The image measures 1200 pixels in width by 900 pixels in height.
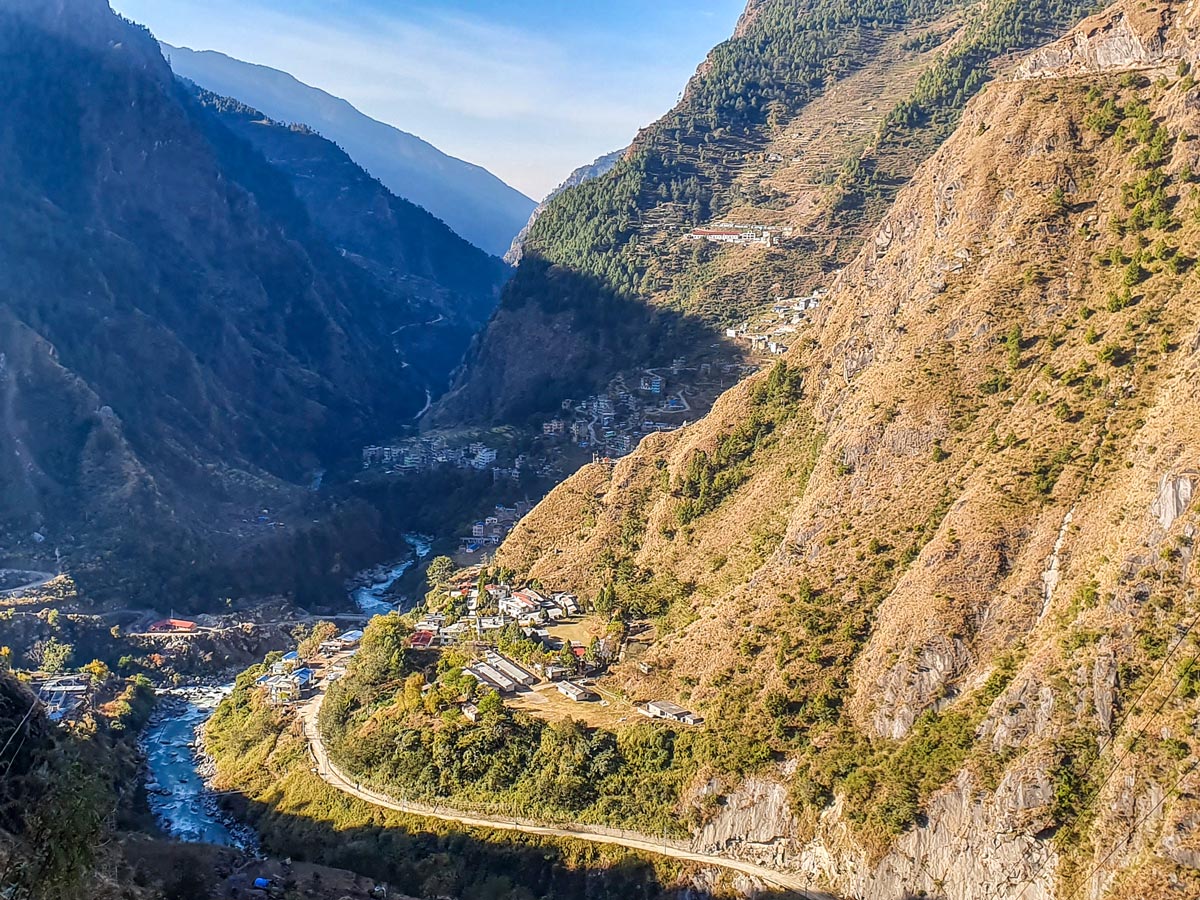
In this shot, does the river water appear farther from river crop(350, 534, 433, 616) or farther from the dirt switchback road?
river crop(350, 534, 433, 616)

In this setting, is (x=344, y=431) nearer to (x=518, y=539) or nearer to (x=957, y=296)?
(x=518, y=539)

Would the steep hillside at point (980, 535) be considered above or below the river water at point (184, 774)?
above

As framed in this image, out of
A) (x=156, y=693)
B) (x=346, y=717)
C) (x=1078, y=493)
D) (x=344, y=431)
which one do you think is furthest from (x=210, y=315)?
(x=1078, y=493)

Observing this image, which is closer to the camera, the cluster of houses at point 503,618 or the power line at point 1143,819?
the power line at point 1143,819

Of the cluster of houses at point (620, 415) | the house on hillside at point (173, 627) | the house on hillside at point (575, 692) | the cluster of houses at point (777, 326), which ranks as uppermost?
the cluster of houses at point (777, 326)

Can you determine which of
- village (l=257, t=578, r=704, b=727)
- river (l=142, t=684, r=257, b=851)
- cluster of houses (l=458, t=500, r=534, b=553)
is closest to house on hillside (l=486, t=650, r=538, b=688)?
village (l=257, t=578, r=704, b=727)

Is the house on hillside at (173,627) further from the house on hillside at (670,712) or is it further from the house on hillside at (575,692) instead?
the house on hillside at (670,712)

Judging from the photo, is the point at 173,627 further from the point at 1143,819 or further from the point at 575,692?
the point at 1143,819

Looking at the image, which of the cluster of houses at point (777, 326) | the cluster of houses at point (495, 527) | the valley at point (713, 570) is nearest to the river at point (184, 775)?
the valley at point (713, 570)
